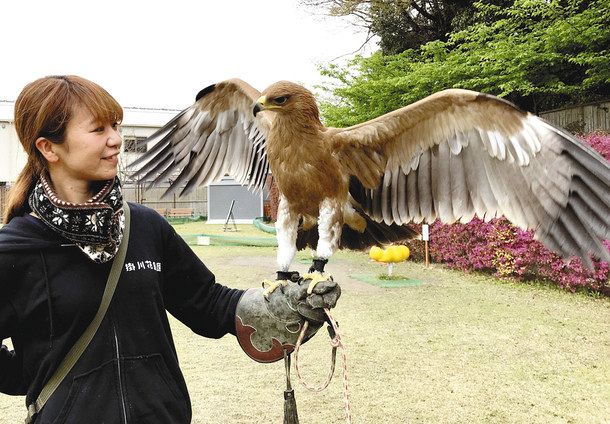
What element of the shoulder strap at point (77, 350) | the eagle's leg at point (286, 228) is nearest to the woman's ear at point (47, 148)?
the shoulder strap at point (77, 350)

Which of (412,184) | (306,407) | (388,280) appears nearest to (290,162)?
(412,184)

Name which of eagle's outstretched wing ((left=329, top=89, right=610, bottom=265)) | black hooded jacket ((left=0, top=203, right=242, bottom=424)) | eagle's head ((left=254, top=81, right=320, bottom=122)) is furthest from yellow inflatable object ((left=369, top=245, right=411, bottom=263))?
black hooded jacket ((left=0, top=203, right=242, bottom=424))

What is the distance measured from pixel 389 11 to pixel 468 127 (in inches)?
558

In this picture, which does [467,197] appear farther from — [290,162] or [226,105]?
[226,105]

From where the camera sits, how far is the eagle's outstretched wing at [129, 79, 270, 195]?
10.6ft

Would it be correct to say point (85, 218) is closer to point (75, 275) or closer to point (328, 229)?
point (75, 275)

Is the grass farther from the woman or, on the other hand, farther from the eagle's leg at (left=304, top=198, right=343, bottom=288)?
the woman

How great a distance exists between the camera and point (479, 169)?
255 centimetres

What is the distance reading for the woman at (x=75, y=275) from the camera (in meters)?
1.30

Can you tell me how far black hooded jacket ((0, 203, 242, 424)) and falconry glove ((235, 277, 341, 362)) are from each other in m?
0.33

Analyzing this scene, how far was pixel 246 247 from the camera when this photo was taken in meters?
14.3

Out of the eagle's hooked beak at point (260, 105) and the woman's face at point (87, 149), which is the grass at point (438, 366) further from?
the woman's face at point (87, 149)

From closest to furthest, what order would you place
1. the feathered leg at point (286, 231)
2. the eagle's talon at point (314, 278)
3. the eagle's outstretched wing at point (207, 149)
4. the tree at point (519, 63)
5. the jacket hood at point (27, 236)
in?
the jacket hood at point (27, 236), the eagle's talon at point (314, 278), the feathered leg at point (286, 231), the eagle's outstretched wing at point (207, 149), the tree at point (519, 63)

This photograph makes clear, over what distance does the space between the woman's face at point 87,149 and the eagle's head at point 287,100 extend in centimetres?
96
